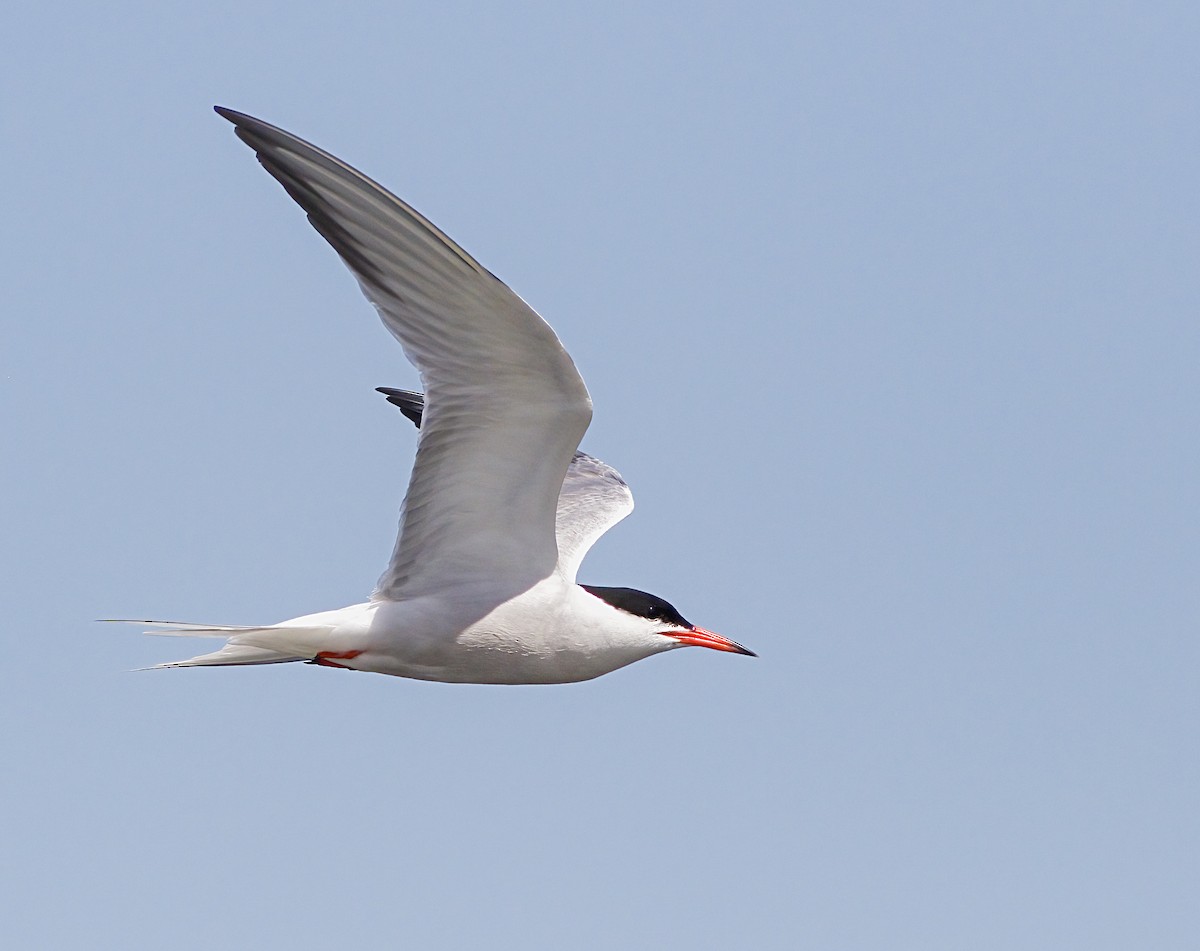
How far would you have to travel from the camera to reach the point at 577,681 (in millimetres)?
6887

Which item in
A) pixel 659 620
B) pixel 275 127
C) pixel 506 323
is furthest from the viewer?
pixel 659 620

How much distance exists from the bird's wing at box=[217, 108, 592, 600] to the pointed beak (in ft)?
2.79

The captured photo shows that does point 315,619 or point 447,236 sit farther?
point 315,619

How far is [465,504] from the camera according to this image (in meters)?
6.36

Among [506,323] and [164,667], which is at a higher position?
[506,323]

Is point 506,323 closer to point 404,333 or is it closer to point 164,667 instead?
point 404,333

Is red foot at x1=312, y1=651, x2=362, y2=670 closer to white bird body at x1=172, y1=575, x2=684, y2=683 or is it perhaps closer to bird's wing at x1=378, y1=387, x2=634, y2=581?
white bird body at x1=172, y1=575, x2=684, y2=683

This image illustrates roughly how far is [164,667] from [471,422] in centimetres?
179

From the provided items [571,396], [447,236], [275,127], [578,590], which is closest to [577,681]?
[578,590]

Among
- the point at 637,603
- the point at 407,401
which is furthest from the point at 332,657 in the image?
the point at 407,401

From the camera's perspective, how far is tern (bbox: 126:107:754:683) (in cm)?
546

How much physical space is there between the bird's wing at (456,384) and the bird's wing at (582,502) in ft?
2.52

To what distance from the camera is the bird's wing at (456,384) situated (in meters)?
5.34

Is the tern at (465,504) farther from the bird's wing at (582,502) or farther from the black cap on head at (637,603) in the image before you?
the bird's wing at (582,502)
